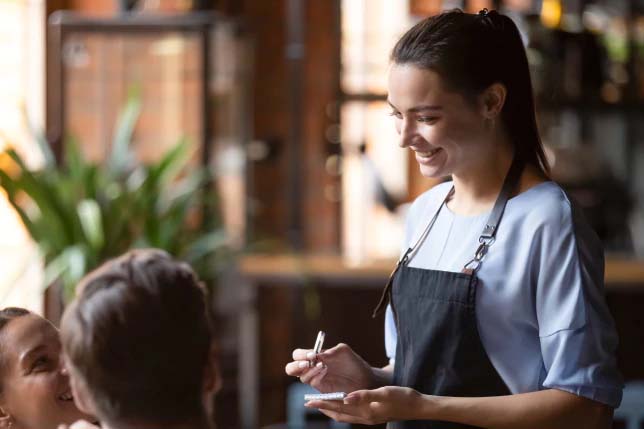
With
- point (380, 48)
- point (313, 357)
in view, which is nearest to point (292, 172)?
point (380, 48)

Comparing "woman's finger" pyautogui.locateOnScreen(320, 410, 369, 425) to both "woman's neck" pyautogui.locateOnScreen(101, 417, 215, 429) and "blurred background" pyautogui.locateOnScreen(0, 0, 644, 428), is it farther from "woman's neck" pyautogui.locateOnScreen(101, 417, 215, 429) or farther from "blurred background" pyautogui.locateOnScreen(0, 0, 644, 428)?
"blurred background" pyautogui.locateOnScreen(0, 0, 644, 428)

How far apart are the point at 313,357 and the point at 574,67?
14.6ft

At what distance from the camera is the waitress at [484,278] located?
135cm

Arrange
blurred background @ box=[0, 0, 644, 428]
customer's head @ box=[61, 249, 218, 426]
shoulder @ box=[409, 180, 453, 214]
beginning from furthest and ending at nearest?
blurred background @ box=[0, 0, 644, 428]
shoulder @ box=[409, 180, 453, 214]
customer's head @ box=[61, 249, 218, 426]

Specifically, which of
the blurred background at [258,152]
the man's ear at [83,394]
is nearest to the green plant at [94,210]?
the blurred background at [258,152]

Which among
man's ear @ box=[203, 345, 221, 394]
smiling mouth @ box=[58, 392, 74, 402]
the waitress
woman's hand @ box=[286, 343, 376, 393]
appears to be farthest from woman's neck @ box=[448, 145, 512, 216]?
smiling mouth @ box=[58, 392, 74, 402]

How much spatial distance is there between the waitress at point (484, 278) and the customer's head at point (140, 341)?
0.26 metres

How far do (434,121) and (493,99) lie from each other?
9cm

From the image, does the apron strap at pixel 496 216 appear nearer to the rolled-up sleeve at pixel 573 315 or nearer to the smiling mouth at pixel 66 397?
the rolled-up sleeve at pixel 573 315

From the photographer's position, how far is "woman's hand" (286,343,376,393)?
1.47m

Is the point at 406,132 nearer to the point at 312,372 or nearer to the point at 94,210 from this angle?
the point at 312,372

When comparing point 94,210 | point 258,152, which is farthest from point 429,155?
point 258,152

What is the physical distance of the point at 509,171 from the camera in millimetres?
1476

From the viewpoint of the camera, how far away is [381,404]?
1342 mm
